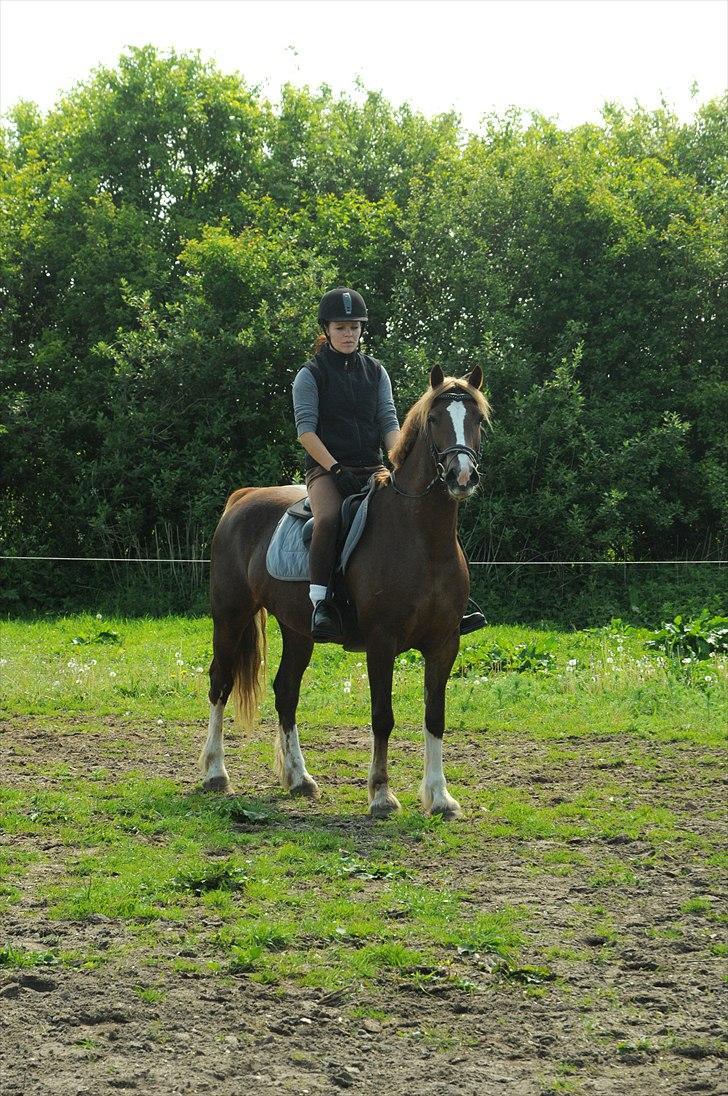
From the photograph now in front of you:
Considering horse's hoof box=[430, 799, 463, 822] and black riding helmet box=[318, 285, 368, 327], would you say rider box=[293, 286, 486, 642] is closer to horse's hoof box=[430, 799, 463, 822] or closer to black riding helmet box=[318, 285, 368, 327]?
black riding helmet box=[318, 285, 368, 327]

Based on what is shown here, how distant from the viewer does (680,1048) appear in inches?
146

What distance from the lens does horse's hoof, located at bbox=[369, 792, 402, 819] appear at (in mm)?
6798

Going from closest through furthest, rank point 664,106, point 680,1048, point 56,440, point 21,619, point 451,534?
point 680,1048, point 451,534, point 21,619, point 56,440, point 664,106

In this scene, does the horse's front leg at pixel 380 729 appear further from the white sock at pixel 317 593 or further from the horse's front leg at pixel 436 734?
the white sock at pixel 317 593

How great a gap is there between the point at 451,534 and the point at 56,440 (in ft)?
43.5

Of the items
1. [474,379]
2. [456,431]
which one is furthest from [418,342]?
[456,431]

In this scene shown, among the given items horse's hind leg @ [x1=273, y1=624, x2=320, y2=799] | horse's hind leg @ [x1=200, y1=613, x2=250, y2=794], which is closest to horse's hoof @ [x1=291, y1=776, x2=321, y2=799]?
horse's hind leg @ [x1=273, y1=624, x2=320, y2=799]

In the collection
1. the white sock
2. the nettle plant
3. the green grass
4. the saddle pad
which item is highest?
the saddle pad

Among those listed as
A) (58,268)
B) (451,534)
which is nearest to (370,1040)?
(451,534)

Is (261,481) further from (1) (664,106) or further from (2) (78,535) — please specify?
(1) (664,106)

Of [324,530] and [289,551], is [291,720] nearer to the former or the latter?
[289,551]

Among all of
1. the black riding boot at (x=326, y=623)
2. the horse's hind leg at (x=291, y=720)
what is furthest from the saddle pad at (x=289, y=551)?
the horse's hind leg at (x=291, y=720)

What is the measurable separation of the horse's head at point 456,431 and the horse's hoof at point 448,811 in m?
1.79

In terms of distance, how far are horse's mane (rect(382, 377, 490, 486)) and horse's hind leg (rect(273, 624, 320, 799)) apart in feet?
5.07
